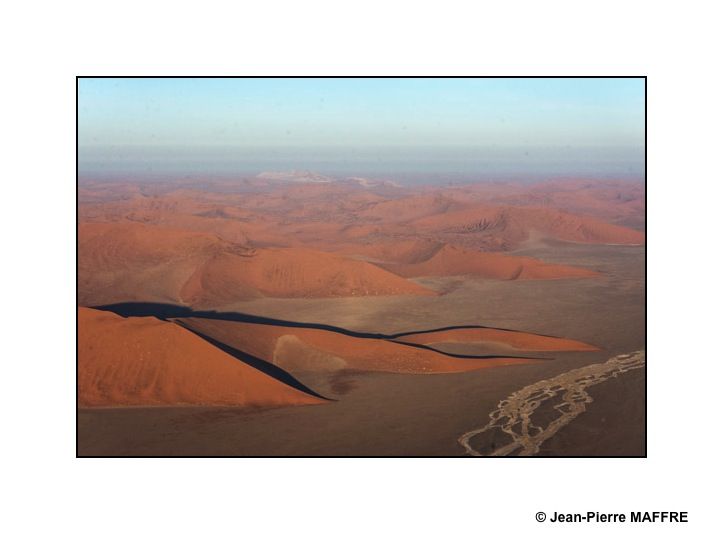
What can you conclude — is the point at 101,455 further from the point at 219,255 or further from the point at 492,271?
the point at 492,271

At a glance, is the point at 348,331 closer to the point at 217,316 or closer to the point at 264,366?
the point at 217,316

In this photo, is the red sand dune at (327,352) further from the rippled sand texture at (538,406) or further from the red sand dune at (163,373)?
the red sand dune at (163,373)

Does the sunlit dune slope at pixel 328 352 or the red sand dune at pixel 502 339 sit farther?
the red sand dune at pixel 502 339

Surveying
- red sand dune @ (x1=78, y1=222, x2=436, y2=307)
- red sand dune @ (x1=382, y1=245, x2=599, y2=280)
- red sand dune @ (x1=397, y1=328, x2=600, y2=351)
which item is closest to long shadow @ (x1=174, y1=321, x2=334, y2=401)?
red sand dune @ (x1=397, y1=328, x2=600, y2=351)

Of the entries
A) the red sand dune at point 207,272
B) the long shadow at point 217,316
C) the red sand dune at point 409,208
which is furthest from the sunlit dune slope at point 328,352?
the red sand dune at point 409,208

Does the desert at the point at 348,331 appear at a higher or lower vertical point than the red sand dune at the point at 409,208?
lower

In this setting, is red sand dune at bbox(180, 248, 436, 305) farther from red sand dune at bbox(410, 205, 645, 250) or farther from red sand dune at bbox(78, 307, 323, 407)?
red sand dune at bbox(410, 205, 645, 250)
